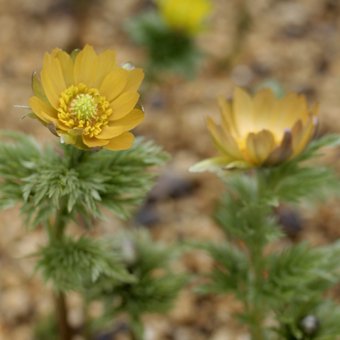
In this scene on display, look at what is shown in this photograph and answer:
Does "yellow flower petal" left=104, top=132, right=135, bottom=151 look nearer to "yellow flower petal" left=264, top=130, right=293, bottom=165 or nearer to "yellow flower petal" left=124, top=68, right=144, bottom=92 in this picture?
"yellow flower petal" left=124, top=68, right=144, bottom=92

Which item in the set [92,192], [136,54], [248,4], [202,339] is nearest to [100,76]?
[92,192]

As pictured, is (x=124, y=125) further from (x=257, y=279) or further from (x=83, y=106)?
(x=257, y=279)

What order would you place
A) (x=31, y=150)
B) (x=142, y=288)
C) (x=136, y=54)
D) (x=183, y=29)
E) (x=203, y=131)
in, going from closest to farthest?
(x=31, y=150) < (x=142, y=288) < (x=183, y=29) < (x=203, y=131) < (x=136, y=54)

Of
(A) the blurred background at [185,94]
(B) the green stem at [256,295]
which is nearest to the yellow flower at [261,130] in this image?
(B) the green stem at [256,295]

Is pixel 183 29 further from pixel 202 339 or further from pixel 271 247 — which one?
pixel 202 339

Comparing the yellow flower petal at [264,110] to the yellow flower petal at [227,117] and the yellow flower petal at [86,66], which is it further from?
the yellow flower petal at [86,66]

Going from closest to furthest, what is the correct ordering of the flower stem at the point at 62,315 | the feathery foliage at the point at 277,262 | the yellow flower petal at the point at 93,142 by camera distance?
1. the yellow flower petal at the point at 93,142
2. the feathery foliage at the point at 277,262
3. the flower stem at the point at 62,315

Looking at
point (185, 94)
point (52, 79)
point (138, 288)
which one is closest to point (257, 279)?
point (138, 288)
